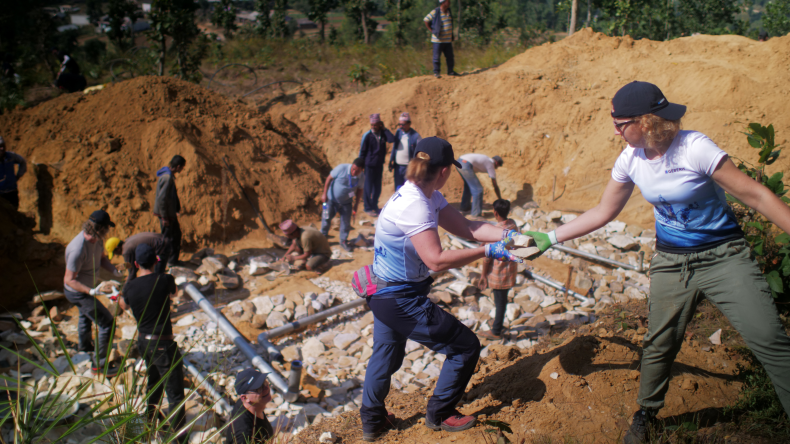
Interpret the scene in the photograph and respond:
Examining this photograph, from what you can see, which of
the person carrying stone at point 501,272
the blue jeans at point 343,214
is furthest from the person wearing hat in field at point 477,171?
the person carrying stone at point 501,272

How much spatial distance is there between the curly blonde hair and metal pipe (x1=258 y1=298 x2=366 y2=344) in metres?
4.19

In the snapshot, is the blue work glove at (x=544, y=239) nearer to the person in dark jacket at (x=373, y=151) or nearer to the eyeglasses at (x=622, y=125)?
the eyeglasses at (x=622, y=125)

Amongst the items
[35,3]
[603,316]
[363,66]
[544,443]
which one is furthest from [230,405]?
[35,3]

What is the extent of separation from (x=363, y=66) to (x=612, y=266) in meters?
10.8

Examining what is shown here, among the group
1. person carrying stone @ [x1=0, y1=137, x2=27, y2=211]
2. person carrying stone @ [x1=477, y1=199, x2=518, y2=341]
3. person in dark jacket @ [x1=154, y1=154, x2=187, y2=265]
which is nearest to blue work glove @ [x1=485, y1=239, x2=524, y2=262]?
person carrying stone @ [x1=477, y1=199, x2=518, y2=341]

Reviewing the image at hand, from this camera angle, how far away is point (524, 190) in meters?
10.8

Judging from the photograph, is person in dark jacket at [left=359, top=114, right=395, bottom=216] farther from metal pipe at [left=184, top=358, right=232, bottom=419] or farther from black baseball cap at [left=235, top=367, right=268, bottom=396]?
black baseball cap at [left=235, top=367, right=268, bottom=396]

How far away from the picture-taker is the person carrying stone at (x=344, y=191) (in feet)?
26.0

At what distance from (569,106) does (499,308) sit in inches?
306

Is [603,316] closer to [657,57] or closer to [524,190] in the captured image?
[524,190]

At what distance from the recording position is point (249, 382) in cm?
333

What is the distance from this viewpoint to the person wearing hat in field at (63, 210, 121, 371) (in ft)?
15.0

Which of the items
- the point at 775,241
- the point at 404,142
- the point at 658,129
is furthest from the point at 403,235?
the point at 404,142

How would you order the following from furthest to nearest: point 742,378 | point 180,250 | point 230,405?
point 180,250 < point 230,405 < point 742,378
